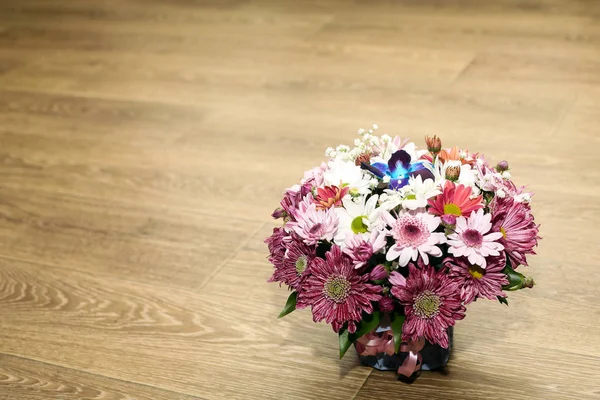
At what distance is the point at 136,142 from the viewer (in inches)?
93.3

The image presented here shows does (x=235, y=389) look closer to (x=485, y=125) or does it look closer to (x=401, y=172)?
(x=401, y=172)

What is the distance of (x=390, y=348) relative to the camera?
4.56ft

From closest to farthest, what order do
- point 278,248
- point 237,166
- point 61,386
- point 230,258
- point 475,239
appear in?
point 475,239, point 278,248, point 61,386, point 230,258, point 237,166

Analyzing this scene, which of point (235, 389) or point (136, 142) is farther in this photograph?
point (136, 142)

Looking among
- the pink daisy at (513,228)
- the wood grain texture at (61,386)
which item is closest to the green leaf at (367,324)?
the pink daisy at (513,228)

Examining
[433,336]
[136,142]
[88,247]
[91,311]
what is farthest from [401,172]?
[136,142]

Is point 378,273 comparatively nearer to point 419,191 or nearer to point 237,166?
point 419,191

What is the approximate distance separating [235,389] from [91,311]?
0.37 m

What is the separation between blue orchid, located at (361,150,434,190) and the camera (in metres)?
1.33

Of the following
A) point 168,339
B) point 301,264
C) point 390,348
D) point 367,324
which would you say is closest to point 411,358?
→ point 390,348

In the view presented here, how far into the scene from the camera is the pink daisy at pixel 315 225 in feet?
4.20

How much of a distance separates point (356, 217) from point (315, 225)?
61 mm

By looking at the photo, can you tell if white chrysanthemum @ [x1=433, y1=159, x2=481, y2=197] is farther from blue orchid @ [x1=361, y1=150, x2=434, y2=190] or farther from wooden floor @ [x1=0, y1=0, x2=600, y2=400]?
wooden floor @ [x1=0, y1=0, x2=600, y2=400]

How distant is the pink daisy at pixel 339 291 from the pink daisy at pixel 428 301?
0.14 feet
